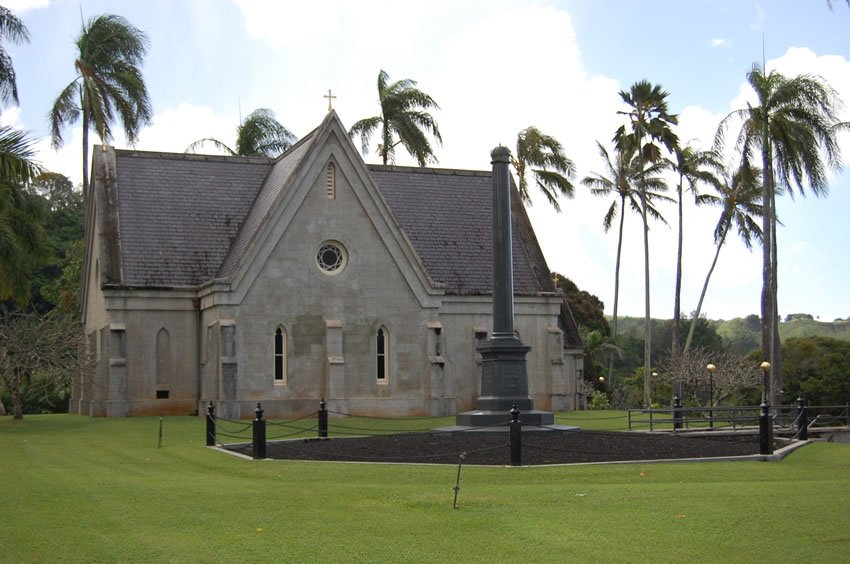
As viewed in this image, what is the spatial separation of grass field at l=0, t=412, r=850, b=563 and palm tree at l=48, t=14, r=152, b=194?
29153mm

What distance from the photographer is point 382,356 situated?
4012 centimetres

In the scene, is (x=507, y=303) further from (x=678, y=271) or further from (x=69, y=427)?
(x=678, y=271)

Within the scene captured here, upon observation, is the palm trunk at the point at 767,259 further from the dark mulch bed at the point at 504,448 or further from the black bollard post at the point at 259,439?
the black bollard post at the point at 259,439

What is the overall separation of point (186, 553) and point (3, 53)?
74.9 ft

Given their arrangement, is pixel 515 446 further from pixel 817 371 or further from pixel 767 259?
pixel 817 371

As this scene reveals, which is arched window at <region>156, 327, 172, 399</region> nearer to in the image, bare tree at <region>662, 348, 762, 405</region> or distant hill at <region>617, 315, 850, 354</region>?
bare tree at <region>662, 348, 762, 405</region>

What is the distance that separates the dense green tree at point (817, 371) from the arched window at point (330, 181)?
36.1m

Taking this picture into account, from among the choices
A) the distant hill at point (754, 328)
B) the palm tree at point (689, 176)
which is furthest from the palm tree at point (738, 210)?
the distant hill at point (754, 328)

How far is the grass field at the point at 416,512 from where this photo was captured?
11.9m

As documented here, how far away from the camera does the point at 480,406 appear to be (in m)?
28.9

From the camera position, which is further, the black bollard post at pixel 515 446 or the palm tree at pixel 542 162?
the palm tree at pixel 542 162

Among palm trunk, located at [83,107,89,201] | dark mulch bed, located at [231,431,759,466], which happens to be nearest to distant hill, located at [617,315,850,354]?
palm trunk, located at [83,107,89,201]

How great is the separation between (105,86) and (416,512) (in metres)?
38.1

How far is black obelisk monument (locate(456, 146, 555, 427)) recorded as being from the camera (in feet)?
93.0
